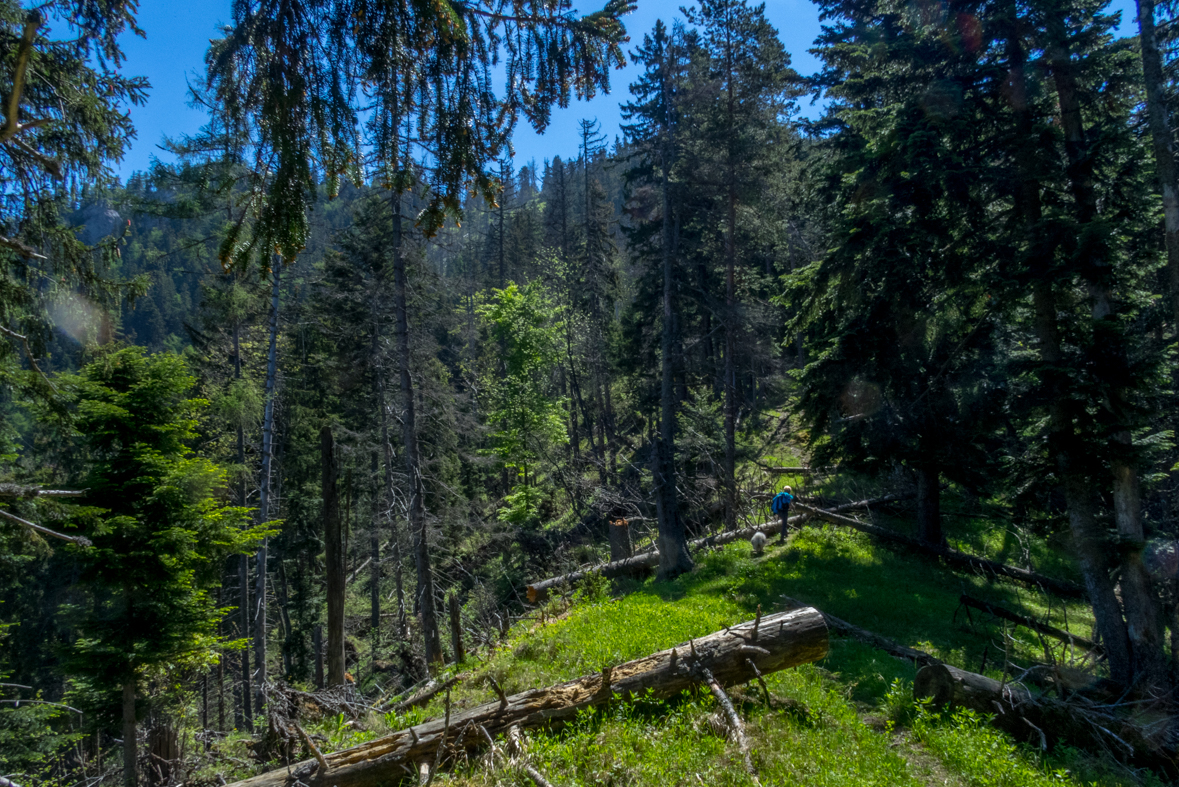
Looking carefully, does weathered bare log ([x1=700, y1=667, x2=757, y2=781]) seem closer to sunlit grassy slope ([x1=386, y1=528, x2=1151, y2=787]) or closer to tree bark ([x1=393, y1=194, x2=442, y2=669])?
sunlit grassy slope ([x1=386, y1=528, x2=1151, y2=787])

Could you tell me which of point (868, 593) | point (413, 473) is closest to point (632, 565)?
point (868, 593)

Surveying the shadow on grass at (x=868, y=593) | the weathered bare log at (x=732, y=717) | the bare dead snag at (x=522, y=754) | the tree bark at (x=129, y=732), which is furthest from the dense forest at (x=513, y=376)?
the weathered bare log at (x=732, y=717)

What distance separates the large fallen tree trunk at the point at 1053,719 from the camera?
6.07 metres

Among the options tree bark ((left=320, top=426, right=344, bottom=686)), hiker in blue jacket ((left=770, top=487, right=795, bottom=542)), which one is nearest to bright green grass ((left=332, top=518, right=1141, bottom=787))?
hiker in blue jacket ((left=770, top=487, right=795, bottom=542))

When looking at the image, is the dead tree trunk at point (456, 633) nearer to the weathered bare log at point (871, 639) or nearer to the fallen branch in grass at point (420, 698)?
the fallen branch in grass at point (420, 698)

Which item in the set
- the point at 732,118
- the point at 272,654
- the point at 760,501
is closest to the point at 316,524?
the point at 272,654

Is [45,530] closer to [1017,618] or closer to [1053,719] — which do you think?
[1053,719]

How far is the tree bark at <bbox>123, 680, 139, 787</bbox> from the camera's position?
25.7ft

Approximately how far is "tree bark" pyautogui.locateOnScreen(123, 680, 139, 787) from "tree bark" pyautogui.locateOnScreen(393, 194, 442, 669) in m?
5.34

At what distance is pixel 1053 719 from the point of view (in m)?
6.27

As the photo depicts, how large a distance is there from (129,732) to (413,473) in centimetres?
623

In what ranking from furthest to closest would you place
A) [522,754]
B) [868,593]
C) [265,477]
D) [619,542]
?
[619,542] → [265,477] → [868,593] → [522,754]

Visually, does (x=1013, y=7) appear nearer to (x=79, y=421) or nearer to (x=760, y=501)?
(x=760, y=501)

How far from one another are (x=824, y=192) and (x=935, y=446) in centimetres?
675
